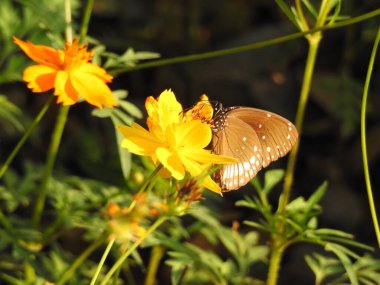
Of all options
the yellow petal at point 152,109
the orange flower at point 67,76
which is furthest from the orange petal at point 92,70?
the yellow petal at point 152,109

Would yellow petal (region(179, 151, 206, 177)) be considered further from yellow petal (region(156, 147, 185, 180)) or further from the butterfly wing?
the butterfly wing

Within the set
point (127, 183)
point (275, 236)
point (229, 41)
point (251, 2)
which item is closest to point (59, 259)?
point (127, 183)

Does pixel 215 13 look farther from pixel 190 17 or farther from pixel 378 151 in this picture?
pixel 378 151

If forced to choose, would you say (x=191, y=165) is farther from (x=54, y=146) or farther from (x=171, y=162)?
(x=54, y=146)

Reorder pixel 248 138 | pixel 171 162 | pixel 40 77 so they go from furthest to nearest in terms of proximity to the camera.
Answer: pixel 248 138, pixel 40 77, pixel 171 162

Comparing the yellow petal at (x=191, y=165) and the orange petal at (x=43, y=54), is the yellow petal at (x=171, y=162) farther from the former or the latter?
the orange petal at (x=43, y=54)

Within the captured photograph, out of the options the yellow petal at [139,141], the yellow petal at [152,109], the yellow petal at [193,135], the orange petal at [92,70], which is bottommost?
the yellow petal at [139,141]

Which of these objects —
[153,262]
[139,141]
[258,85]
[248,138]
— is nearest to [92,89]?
[139,141]
